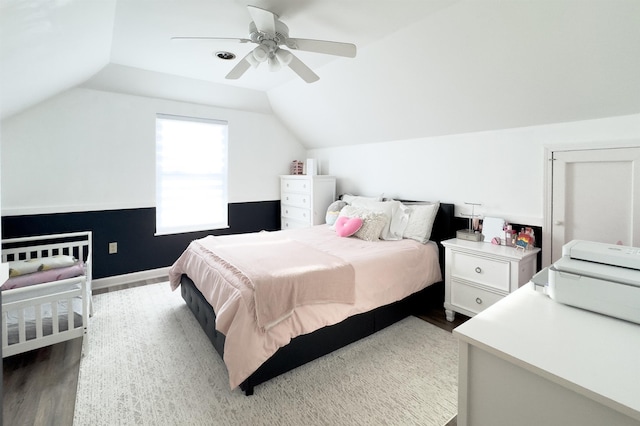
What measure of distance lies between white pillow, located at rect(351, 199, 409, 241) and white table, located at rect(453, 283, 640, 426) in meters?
2.07

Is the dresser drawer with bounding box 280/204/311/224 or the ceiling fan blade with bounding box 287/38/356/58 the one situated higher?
the ceiling fan blade with bounding box 287/38/356/58

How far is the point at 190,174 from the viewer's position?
430 centimetres

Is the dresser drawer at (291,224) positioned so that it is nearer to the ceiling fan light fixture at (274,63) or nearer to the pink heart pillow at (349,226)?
the pink heart pillow at (349,226)

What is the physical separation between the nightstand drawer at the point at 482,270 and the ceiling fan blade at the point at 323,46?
194cm

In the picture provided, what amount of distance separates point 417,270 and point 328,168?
2584 mm

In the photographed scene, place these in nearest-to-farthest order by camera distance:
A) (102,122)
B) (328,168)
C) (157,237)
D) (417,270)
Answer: (417,270), (102,122), (157,237), (328,168)

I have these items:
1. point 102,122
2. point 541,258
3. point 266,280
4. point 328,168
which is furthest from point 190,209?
point 541,258

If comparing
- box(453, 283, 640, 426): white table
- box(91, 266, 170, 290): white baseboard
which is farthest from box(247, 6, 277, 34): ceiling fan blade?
box(91, 266, 170, 290): white baseboard

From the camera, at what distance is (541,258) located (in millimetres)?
2705

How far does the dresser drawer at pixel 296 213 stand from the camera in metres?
4.62

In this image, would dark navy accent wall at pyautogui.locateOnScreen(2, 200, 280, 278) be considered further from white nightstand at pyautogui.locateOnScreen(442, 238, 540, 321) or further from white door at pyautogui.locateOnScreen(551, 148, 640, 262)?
white door at pyautogui.locateOnScreen(551, 148, 640, 262)

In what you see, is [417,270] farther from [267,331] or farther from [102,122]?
[102,122]

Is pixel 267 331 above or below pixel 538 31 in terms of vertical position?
below

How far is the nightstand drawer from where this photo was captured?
2512 millimetres
